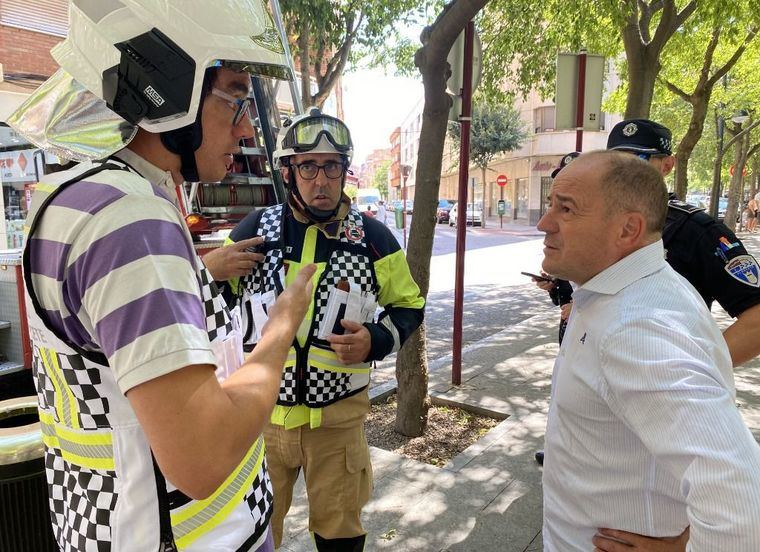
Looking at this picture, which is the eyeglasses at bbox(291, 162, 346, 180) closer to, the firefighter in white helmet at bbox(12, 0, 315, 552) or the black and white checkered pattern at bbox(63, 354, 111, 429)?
the firefighter in white helmet at bbox(12, 0, 315, 552)

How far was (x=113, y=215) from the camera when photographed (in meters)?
0.90

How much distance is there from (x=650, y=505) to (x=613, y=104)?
16564mm

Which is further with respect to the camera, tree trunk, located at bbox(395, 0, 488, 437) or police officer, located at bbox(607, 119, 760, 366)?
tree trunk, located at bbox(395, 0, 488, 437)

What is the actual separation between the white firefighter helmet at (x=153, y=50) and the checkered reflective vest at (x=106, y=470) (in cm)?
17

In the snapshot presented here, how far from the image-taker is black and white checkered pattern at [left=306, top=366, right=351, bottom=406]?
7.29 feet

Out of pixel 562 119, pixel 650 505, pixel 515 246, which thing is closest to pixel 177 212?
pixel 650 505

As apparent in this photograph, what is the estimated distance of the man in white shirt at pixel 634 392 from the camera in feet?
3.44

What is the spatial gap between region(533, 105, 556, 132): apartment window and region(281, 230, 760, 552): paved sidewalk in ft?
107

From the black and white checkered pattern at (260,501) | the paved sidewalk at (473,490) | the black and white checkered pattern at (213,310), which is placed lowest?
the paved sidewalk at (473,490)

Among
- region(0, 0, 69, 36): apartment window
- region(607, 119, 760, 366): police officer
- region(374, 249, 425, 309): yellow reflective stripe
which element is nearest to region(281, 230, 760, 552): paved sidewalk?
region(374, 249, 425, 309): yellow reflective stripe

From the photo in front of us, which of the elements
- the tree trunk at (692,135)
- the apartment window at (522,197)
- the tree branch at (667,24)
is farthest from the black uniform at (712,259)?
the apartment window at (522,197)

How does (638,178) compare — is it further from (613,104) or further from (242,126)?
(613,104)

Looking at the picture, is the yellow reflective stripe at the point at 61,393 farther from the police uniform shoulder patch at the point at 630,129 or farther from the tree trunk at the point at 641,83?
the tree trunk at the point at 641,83

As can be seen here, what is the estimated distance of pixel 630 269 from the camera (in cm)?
144
